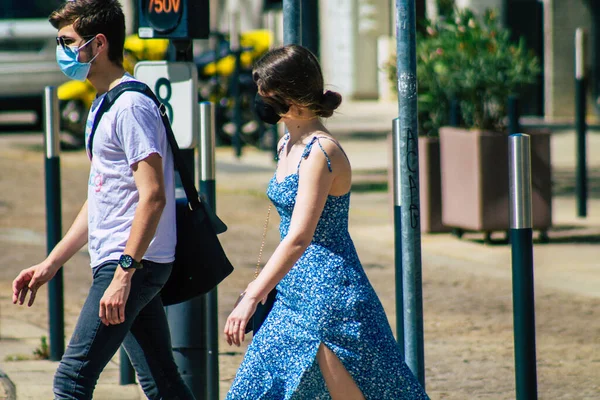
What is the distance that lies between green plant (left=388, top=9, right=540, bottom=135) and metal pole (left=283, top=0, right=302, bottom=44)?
5.09 m

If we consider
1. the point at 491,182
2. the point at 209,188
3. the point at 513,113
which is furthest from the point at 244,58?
the point at 209,188

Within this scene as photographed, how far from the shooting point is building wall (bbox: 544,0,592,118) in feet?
78.1

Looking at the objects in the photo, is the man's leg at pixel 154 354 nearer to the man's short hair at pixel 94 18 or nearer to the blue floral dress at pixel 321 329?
the blue floral dress at pixel 321 329

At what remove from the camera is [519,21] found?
80.0 ft

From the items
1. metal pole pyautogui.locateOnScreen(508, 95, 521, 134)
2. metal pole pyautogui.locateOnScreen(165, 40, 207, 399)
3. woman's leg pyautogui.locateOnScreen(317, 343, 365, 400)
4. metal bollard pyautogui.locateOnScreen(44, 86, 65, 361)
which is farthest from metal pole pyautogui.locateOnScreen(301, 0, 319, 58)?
metal pole pyautogui.locateOnScreen(508, 95, 521, 134)

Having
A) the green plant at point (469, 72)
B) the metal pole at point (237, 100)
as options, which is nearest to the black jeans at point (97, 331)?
the green plant at point (469, 72)

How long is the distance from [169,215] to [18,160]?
12528 millimetres

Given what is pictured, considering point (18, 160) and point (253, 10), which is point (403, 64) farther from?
point (253, 10)

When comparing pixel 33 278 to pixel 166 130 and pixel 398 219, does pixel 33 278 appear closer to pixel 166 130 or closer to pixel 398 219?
pixel 166 130

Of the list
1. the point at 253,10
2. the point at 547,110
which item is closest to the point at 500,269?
the point at 547,110

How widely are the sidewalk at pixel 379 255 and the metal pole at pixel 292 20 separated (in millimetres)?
963

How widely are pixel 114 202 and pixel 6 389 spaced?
81.0 inches

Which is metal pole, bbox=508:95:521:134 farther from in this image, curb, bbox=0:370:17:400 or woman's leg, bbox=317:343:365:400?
woman's leg, bbox=317:343:365:400

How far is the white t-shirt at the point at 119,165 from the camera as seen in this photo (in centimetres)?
373
